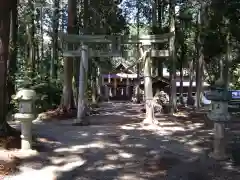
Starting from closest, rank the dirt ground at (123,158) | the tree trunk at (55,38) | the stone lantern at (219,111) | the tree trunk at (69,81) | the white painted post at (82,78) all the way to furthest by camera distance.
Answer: the dirt ground at (123,158) < the stone lantern at (219,111) < the white painted post at (82,78) < the tree trunk at (69,81) < the tree trunk at (55,38)

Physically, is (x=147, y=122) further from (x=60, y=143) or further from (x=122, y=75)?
(x=122, y=75)

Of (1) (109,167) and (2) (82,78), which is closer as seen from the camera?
(1) (109,167)

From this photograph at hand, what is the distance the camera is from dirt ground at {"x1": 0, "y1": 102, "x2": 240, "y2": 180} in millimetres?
7105

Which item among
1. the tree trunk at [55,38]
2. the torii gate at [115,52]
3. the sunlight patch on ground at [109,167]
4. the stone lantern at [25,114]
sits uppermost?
the tree trunk at [55,38]

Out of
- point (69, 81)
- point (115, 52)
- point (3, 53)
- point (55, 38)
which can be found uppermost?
point (55, 38)

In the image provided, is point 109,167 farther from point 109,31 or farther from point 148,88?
point 109,31

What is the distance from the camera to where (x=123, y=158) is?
8.38m

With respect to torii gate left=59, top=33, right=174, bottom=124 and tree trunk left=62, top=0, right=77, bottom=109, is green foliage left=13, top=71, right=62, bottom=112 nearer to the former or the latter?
tree trunk left=62, top=0, right=77, bottom=109

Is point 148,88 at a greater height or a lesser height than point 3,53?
lesser

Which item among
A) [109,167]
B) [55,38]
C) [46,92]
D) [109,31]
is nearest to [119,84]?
[55,38]

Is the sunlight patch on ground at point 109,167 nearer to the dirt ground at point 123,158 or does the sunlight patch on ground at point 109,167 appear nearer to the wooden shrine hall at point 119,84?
the dirt ground at point 123,158

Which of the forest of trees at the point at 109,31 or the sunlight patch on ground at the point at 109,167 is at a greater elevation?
the forest of trees at the point at 109,31

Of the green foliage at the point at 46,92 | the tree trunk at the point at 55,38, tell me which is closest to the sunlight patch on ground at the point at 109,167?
the green foliage at the point at 46,92

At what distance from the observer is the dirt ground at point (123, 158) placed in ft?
23.3
